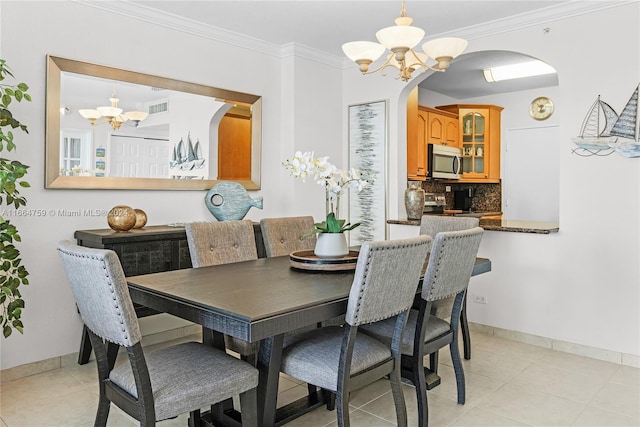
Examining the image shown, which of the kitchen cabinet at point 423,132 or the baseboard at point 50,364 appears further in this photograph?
the kitchen cabinet at point 423,132

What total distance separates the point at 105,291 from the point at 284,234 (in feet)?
5.60

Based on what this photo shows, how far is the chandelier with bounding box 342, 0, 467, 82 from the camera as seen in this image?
95.7 inches

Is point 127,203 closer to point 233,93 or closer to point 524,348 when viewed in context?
point 233,93

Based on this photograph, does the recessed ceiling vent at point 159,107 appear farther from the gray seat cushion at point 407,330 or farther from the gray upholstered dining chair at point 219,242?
the gray seat cushion at point 407,330

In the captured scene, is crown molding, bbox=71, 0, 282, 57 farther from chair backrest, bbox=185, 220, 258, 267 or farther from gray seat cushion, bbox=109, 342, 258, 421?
gray seat cushion, bbox=109, 342, 258, 421

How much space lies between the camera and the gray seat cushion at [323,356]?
1947 mm

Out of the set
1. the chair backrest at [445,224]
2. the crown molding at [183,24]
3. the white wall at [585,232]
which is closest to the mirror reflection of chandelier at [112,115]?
the crown molding at [183,24]

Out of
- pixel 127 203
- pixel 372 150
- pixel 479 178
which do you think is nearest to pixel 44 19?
pixel 127 203

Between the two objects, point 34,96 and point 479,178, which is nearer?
point 34,96

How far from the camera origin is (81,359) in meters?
3.20

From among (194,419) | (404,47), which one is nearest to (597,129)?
(404,47)

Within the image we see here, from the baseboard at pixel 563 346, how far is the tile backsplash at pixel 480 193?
2887mm

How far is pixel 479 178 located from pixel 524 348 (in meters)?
3.41

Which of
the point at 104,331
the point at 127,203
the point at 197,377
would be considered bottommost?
the point at 197,377
